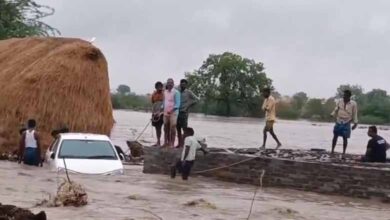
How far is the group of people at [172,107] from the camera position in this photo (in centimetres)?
1839

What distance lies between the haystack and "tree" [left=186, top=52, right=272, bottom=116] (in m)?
52.7

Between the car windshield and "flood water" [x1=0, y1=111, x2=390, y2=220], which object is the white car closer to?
the car windshield

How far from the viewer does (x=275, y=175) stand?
17.2 metres

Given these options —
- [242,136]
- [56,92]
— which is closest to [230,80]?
[242,136]

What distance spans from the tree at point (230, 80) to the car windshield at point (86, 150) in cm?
5889

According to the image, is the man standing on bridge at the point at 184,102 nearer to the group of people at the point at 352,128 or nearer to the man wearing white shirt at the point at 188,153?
the man wearing white shirt at the point at 188,153

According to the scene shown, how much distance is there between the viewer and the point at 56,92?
77.6 ft

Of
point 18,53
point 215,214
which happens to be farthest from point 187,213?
point 18,53

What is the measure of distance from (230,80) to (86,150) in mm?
62086

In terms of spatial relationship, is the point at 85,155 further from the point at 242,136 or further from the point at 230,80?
the point at 230,80

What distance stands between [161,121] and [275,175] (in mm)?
3453

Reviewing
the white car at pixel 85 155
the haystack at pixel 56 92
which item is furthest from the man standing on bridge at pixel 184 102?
the haystack at pixel 56 92

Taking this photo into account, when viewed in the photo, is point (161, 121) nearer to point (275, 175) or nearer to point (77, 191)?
point (275, 175)

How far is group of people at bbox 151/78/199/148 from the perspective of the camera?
18.4 metres
